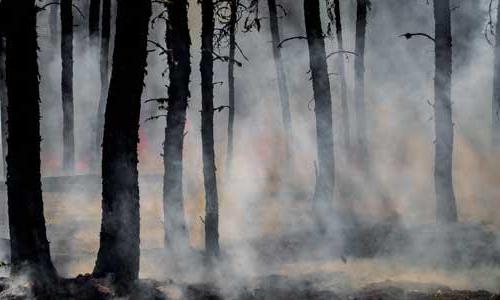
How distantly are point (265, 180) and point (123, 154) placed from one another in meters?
13.4

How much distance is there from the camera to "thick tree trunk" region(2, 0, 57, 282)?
7.92 m

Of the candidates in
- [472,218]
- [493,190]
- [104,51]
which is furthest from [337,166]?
[104,51]

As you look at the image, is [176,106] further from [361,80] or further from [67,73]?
[67,73]

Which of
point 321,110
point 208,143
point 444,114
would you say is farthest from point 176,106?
point 444,114

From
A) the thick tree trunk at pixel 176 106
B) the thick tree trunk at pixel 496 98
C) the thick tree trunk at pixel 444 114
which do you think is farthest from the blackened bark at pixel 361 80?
the thick tree trunk at pixel 176 106

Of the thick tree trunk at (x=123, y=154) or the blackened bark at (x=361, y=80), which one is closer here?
the thick tree trunk at (x=123, y=154)

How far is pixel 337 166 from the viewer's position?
70.7ft

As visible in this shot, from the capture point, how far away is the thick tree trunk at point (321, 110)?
13.9m

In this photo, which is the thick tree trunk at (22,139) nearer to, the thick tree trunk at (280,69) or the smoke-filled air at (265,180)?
the smoke-filled air at (265,180)

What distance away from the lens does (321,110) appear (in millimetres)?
13977

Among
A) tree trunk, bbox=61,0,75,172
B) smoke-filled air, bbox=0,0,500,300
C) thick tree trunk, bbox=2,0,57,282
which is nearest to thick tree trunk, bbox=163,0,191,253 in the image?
smoke-filled air, bbox=0,0,500,300

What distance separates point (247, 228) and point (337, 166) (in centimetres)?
658

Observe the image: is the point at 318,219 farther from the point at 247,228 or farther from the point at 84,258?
the point at 84,258

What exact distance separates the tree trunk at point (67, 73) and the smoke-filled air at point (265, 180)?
0.21 ft
